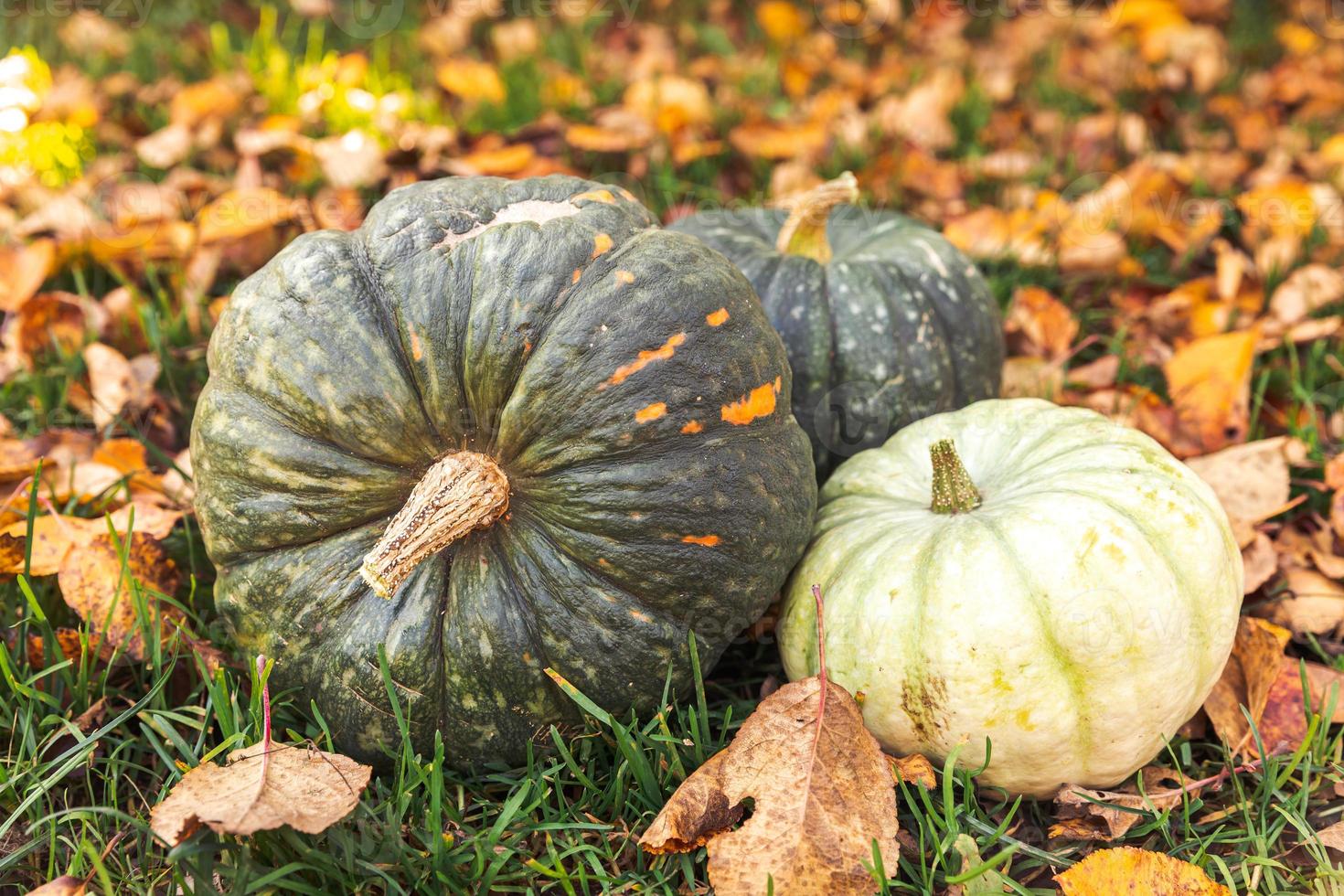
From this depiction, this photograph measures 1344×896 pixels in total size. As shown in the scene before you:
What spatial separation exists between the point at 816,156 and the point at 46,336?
3.01 m

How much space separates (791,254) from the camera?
9.84 feet

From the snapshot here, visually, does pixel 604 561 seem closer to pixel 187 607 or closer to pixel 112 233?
pixel 187 607

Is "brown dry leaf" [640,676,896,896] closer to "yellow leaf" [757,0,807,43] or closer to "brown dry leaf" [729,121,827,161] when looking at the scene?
"brown dry leaf" [729,121,827,161]

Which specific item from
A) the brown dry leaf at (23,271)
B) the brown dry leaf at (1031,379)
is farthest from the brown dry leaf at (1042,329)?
the brown dry leaf at (23,271)

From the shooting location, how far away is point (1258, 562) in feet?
8.95

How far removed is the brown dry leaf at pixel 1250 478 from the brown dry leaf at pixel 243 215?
3.07 m

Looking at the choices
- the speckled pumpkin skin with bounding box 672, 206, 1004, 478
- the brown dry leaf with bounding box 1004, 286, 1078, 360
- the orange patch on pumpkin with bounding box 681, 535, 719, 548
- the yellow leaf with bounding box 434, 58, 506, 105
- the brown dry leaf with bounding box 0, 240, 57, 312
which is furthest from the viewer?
the yellow leaf with bounding box 434, 58, 506, 105

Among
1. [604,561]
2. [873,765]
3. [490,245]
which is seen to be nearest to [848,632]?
[873,765]

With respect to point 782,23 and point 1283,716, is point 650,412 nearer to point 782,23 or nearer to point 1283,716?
point 1283,716

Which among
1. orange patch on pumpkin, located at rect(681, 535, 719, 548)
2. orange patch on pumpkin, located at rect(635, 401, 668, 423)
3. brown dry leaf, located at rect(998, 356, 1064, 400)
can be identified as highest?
orange patch on pumpkin, located at rect(635, 401, 668, 423)

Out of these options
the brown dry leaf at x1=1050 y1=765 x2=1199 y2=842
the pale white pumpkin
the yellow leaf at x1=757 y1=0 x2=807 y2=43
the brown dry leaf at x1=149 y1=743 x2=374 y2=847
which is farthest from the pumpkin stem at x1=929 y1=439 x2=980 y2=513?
the yellow leaf at x1=757 y1=0 x2=807 y2=43

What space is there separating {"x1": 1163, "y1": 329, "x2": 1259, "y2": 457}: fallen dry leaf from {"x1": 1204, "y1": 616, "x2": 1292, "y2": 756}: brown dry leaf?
0.80 m

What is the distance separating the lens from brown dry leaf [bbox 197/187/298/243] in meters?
3.78

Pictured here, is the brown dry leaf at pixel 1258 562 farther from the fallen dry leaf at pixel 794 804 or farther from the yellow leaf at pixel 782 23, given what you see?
the yellow leaf at pixel 782 23
